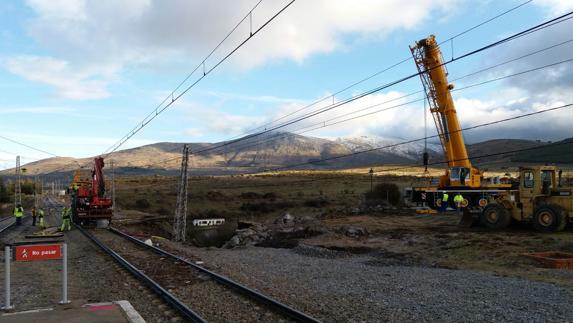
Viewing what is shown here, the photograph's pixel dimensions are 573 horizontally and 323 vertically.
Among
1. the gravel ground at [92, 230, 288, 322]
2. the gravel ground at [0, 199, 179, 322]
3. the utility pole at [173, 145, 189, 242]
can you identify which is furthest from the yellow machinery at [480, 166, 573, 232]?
the utility pole at [173, 145, 189, 242]

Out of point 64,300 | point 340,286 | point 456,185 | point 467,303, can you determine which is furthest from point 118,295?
point 456,185

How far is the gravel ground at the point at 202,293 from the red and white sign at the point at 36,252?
Answer: 9.78 feet

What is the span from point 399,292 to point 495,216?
1635 centimetres

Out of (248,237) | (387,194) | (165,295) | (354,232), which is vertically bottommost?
(248,237)

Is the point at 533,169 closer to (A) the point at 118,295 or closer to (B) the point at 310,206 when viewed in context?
(A) the point at 118,295

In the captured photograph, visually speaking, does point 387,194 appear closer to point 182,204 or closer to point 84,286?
point 182,204

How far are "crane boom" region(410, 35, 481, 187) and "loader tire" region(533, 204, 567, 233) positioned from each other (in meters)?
7.08

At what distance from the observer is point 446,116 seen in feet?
108

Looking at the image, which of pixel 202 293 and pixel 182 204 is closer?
pixel 202 293

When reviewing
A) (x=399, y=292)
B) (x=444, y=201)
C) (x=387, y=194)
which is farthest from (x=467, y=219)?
(x=387, y=194)

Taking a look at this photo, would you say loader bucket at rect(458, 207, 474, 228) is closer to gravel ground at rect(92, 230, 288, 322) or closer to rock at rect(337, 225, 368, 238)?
rock at rect(337, 225, 368, 238)

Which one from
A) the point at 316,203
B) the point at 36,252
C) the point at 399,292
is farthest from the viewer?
the point at 316,203

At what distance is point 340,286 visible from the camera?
1349cm

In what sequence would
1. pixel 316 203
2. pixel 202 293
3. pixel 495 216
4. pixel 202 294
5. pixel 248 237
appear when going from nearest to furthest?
pixel 202 294, pixel 202 293, pixel 495 216, pixel 248 237, pixel 316 203
